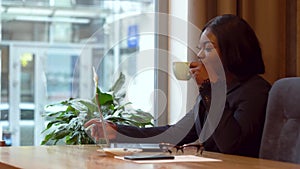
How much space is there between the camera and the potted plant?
263 centimetres

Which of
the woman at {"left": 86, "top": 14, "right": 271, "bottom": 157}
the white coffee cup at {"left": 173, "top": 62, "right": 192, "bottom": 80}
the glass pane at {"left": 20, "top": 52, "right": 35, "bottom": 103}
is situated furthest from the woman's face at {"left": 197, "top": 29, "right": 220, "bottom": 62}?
the glass pane at {"left": 20, "top": 52, "right": 35, "bottom": 103}

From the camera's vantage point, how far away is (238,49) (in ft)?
7.17

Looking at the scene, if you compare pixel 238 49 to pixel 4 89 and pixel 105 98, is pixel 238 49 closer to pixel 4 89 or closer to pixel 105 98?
pixel 105 98

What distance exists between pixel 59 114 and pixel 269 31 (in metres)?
1.23

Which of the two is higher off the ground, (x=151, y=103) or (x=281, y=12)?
(x=281, y=12)

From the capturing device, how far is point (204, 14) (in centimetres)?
281

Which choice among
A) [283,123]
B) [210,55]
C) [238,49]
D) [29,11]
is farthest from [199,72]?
[29,11]

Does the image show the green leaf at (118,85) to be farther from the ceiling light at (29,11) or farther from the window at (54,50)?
the ceiling light at (29,11)

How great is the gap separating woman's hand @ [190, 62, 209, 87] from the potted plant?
2.24 feet

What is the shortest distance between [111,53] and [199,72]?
1158 millimetres

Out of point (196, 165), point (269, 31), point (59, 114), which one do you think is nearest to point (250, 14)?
point (269, 31)

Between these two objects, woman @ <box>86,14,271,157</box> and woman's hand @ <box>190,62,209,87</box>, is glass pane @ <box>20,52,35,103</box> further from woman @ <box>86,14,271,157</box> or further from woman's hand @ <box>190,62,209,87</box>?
woman's hand @ <box>190,62,209,87</box>

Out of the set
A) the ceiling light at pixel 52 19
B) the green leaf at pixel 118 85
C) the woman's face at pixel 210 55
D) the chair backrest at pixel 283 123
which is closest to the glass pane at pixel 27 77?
the ceiling light at pixel 52 19

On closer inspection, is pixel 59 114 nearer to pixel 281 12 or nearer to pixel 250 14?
pixel 250 14
